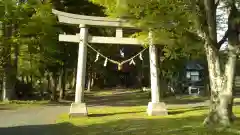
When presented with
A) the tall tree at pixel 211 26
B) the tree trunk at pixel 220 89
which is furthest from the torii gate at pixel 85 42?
the tree trunk at pixel 220 89

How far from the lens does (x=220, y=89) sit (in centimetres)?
1191

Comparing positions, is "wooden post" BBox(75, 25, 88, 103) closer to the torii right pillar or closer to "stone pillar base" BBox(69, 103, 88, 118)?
"stone pillar base" BBox(69, 103, 88, 118)

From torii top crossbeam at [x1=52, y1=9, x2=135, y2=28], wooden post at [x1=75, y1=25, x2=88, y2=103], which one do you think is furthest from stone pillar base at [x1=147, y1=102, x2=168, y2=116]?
torii top crossbeam at [x1=52, y1=9, x2=135, y2=28]

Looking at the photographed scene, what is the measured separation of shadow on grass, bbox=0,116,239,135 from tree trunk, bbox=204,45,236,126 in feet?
1.56

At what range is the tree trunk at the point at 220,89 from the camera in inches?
463

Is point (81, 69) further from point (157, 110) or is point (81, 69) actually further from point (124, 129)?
point (124, 129)

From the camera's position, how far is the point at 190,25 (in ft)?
42.3

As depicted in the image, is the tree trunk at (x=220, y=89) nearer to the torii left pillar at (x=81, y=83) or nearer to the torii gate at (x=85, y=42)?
the torii gate at (x=85, y=42)

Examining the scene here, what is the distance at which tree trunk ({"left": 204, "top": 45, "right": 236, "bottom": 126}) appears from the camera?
1175 cm

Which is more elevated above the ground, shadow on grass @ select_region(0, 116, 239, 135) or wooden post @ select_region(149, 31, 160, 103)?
wooden post @ select_region(149, 31, 160, 103)

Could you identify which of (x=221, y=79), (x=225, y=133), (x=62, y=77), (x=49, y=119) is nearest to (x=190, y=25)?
(x=221, y=79)

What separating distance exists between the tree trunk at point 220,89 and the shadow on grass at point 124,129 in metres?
0.47

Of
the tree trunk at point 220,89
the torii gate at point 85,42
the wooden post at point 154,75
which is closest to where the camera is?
the tree trunk at point 220,89

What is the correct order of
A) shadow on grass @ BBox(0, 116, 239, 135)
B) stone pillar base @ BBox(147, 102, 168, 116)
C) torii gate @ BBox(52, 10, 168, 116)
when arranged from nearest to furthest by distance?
shadow on grass @ BBox(0, 116, 239, 135) → torii gate @ BBox(52, 10, 168, 116) → stone pillar base @ BBox(147, 102, 168, 116)
